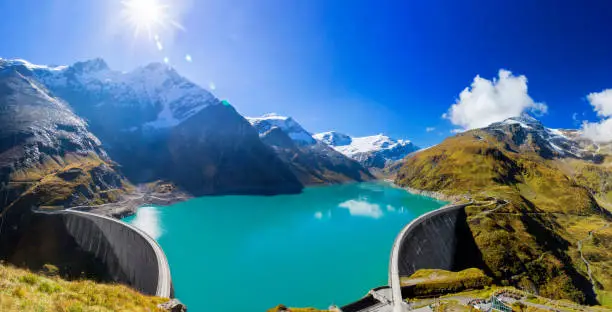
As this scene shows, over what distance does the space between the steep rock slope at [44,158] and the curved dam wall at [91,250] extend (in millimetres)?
38451

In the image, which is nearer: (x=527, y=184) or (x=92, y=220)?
(x=92, y=220)

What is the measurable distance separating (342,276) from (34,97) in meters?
250

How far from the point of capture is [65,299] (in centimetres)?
1003

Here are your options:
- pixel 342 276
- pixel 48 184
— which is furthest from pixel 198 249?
pixel 48 184

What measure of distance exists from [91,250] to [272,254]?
3833cm

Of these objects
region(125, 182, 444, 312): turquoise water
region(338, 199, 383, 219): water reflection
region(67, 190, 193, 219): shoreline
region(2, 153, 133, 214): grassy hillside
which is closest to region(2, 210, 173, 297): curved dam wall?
region(125, 182, 444, 312): turquoise water

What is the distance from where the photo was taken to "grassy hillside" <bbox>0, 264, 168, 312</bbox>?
8.56 metres

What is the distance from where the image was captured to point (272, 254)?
7100 centimetres

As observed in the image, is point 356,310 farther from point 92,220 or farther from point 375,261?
point 92,220

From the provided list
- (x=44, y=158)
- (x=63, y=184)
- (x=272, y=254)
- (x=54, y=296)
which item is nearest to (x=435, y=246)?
(x=272, y=254)

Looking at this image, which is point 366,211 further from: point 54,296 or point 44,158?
point 44,158

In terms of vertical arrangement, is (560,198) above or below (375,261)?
above

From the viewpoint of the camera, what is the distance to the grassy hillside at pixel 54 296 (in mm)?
8562

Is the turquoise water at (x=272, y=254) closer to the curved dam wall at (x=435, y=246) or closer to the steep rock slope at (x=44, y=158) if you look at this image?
the curved dam wall at (x=435, y=246)
